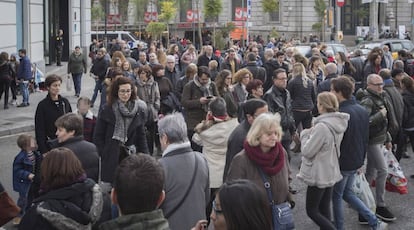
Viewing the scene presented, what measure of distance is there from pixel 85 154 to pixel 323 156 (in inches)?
97.4

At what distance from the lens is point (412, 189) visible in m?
10.0

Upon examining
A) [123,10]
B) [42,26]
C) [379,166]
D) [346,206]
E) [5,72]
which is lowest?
[346,206]

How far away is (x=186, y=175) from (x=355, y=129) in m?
2.83

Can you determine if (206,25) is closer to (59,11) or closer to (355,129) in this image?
(59,11)

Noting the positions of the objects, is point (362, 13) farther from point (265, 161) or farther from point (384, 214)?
point (265, 161)

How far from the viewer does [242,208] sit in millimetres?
3186

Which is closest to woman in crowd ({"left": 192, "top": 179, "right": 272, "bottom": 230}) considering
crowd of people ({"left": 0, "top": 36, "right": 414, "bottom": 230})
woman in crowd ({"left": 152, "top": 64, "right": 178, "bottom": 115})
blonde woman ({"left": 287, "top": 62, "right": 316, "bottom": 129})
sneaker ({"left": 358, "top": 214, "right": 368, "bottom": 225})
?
crowd of people ({"left": 0, "top": 36, "right": 414, "bottom": 230})

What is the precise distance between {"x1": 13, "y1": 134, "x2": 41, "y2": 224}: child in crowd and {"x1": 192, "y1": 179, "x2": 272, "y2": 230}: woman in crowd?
191 inches

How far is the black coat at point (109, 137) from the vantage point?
7.13 meters

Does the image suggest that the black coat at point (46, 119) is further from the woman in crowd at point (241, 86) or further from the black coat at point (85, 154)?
the woman in crowd at point (241, 86)

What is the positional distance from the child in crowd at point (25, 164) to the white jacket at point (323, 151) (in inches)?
126

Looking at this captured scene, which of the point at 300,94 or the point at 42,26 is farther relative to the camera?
the point at 42,26

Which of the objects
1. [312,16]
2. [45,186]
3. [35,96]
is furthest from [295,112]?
[312,16]

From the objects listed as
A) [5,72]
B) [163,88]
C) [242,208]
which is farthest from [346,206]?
[5,72]
